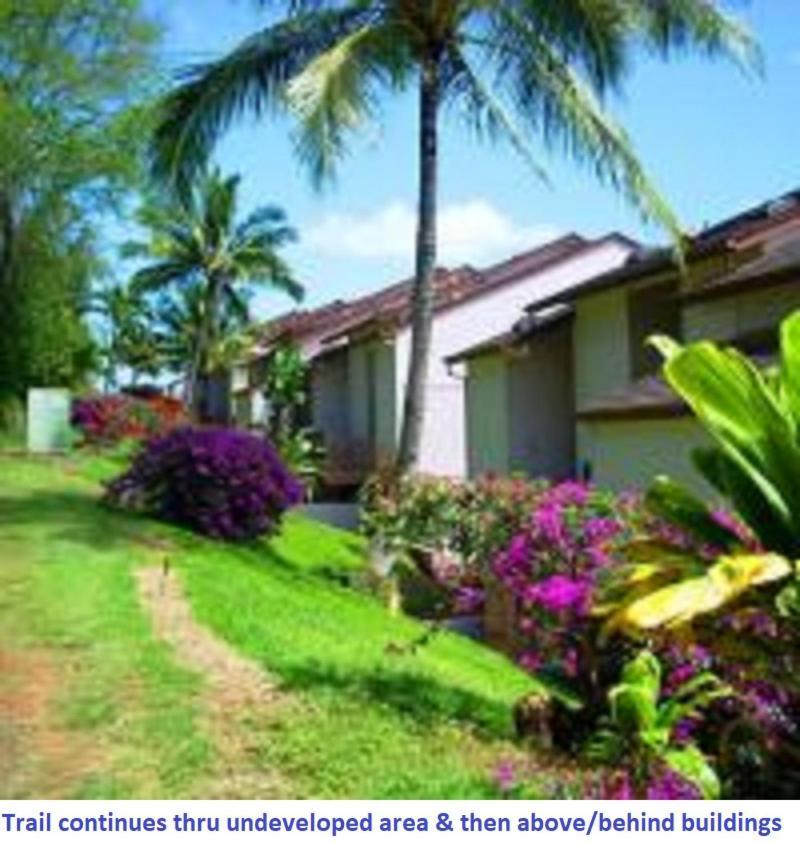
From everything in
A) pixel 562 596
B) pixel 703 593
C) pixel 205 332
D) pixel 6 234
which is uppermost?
pixel 6 234

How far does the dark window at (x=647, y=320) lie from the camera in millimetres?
26719

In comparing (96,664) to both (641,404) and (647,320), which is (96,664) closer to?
Answer: (641,404)

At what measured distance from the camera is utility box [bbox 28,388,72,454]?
119 feet

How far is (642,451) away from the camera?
22.0 meters

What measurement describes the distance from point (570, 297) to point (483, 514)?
928 centimetres

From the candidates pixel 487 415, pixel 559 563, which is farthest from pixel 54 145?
pixel 559 563

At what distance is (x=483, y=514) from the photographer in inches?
801

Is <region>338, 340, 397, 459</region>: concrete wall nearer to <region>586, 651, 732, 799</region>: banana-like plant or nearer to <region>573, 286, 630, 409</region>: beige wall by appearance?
<region>573, 286, 630, 409</region>: beige wall

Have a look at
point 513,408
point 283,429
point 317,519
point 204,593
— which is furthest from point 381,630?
point 283,429

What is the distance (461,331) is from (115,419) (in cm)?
784

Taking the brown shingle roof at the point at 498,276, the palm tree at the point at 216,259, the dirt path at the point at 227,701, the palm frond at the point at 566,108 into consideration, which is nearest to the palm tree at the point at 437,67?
the palm frond at the point at 566,108

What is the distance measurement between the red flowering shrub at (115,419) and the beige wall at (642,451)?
647 inches

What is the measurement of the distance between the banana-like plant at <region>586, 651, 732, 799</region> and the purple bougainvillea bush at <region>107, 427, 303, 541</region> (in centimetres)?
1201
